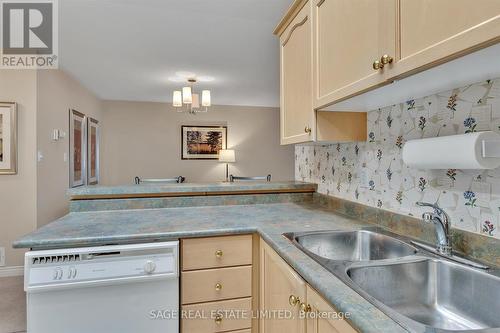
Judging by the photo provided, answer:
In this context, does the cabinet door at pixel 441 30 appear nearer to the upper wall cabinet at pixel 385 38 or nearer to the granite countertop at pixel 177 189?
the upper wall cabinet at pixel 385 38

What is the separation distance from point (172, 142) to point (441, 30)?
5211mm

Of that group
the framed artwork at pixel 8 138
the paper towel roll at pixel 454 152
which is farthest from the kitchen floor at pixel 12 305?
the paper towel roll at pixel 454 152

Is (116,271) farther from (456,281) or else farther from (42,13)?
(42,13)

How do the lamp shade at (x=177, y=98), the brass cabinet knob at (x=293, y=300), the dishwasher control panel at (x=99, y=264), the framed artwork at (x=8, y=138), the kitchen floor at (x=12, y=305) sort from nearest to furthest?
1. the brass cabinet knob at (x=293, y=300)
2. the dishwasher control panel at (x=99, y=264)
3. the kitchen floor at (x=12, y=305)
4. the framed artwork at (x=8, y=138)
5. the lamp shade at (x=177, y=98)

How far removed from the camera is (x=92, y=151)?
4711 mm

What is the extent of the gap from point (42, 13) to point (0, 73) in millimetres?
1142

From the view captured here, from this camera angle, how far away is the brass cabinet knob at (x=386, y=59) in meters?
0.87

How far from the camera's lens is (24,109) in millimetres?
2836

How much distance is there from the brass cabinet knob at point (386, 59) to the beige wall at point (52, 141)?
325 centimetres

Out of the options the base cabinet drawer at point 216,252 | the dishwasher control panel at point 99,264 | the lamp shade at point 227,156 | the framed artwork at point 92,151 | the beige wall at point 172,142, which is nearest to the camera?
the dishwasher control panel at point 99,264

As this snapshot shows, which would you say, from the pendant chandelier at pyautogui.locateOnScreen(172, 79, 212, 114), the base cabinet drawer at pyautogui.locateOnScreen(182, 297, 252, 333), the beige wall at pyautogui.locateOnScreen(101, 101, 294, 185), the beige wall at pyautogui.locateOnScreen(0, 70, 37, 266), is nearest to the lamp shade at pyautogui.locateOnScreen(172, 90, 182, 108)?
the pendant chandelier at pyautogui.locateOnScreen(172, 79, 212, 114)

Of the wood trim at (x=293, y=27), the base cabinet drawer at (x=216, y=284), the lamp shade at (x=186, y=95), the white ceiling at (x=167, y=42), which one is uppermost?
the white ceiling at (x=167, y=42)

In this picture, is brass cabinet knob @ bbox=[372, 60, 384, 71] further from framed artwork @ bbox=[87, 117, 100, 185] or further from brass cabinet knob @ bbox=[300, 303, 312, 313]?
framed artwork @ bbox=[87, 117, 100, 185]

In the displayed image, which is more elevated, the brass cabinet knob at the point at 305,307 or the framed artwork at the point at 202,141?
the framed artwork at the point at 202,141
